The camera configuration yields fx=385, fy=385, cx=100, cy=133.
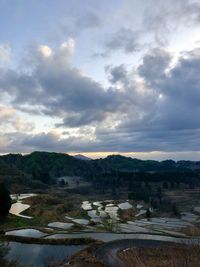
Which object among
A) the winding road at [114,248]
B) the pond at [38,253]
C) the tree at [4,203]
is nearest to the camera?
the winding road at [114,248]

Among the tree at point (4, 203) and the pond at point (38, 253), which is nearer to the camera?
the pond at point (38, 253)

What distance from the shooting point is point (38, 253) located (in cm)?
4684

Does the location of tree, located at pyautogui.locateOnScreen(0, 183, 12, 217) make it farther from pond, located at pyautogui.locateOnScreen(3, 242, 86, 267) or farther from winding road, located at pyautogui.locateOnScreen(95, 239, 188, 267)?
winding road, located at pyautogui.locateOnScreen(95, 239, 188, 267)

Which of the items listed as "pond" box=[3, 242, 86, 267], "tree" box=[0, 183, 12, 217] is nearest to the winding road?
"pond" box=[3, 242, 86, 267]

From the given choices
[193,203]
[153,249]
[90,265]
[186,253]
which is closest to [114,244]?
[153,249]

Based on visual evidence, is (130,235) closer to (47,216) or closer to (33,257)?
(33,257)

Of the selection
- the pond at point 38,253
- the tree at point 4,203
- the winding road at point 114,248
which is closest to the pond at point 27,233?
the pond at point 38,253

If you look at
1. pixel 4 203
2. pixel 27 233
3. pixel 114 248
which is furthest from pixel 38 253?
pixel 4 203

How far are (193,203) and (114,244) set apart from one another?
4917 inches

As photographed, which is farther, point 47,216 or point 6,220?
point 47,216

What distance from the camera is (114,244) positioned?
45.7 m

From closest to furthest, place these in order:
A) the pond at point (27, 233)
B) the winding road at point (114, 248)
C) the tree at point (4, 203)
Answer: the winding road at point (114, 248) < the pond at point (27, 233) < the tree at point (4, 203)

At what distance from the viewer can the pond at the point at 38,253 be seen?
42.2m

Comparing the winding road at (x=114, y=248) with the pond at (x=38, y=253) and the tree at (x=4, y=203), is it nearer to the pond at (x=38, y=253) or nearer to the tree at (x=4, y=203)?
the pond at (x=38, y=253)
